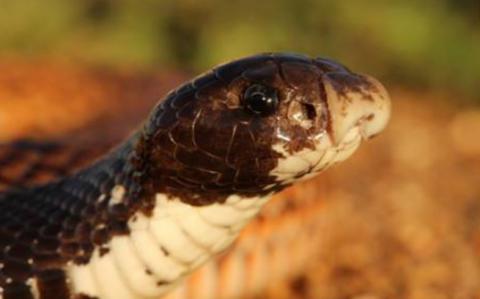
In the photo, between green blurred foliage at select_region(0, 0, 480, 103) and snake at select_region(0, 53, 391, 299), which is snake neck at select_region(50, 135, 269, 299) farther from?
green blurred foliage at select_region(0, 0, 480, 103)

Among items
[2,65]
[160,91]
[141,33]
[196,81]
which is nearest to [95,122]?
[160,91]

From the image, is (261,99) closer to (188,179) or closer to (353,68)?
(188,179)

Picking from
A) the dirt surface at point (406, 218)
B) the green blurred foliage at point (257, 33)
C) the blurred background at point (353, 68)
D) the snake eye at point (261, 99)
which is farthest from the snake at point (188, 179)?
the green blurred foliage at point (257, 33)

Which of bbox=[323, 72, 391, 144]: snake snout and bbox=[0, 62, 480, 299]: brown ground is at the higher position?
bbox=[323, 72, 391, 144]: snake snout

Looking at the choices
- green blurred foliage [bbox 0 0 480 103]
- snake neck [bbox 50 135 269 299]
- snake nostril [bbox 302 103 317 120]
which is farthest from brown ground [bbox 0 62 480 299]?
snake nostril [bbox 302 103 317 120]

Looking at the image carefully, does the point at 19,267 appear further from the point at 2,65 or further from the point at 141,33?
the point at 141,33

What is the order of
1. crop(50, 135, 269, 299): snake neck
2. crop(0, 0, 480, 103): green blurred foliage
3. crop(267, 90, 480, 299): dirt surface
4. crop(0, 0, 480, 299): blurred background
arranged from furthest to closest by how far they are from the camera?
→ crop(0, 0, 480, 103): green blurred foliage → crop(0, 0, 480, 299): blurred background → crop(267, 90, 480, 299): dirt surface → crop(50, 135, 269, 299): snake neck
